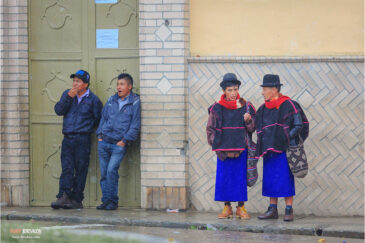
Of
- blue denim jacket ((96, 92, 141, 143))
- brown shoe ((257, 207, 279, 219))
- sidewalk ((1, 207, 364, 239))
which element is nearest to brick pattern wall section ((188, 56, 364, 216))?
sidewalk ((1, 207, 364, 239))

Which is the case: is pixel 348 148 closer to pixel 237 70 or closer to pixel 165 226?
pixel 237 70

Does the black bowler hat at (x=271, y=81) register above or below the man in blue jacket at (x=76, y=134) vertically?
above

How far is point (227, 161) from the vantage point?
9.15 metres

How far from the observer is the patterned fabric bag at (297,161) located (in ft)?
29.1

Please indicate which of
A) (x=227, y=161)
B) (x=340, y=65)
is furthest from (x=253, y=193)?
(x=340, y=65)

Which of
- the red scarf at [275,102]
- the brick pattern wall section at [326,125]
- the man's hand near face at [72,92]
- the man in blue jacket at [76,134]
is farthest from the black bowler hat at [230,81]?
the man's hand near face at [72,92]

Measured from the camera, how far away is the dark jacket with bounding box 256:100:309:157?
8.91 metres

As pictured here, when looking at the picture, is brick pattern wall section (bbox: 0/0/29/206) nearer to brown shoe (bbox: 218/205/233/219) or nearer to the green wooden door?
the green wooden door

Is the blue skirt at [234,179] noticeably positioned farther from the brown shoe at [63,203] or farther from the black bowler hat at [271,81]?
the brown shoe at [63,203]

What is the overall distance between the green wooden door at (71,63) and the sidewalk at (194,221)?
54 cm

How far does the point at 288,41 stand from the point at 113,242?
551cm

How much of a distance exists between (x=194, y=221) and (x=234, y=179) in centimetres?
73

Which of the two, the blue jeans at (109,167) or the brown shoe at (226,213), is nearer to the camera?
the brown shoe at (226,213)

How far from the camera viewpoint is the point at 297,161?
349 inches
